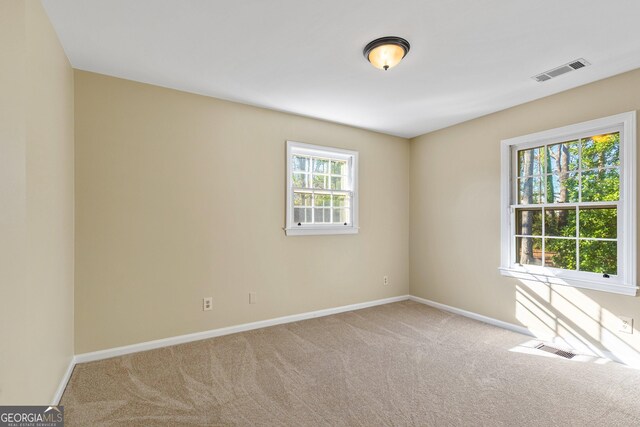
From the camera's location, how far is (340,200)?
4332 millimetres

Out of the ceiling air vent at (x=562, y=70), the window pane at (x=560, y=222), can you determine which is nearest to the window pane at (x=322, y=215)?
the window pane at (x=560, y=222)

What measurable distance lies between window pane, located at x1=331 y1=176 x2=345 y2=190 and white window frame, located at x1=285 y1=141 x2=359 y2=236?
0.12 metres

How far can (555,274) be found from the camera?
3.27 meters

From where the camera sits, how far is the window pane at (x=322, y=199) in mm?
4129

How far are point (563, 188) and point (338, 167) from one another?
8.37ft

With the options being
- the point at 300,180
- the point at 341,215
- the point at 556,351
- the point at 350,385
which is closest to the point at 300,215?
the point at 300,180

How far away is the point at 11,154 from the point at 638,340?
459cm

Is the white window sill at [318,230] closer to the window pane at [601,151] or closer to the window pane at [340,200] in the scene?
the window pane at [340,200]

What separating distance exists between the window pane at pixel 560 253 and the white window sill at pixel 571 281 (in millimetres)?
123

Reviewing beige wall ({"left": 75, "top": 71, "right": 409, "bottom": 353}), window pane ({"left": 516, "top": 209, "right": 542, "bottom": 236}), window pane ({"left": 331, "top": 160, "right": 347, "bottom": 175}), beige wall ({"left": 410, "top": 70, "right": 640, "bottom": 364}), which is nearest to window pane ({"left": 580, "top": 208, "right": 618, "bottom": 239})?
window pane ({"left": 516, "top": 209, "right": 542, "bottom": 236})

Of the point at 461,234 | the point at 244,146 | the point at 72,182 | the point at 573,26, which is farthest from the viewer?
the point at 461,234

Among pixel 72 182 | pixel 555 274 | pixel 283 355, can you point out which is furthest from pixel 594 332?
pixel 72 182

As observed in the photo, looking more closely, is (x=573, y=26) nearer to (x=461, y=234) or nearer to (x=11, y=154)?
(x=461, y=234)

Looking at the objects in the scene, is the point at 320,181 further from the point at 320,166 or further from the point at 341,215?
the point at 341,215
